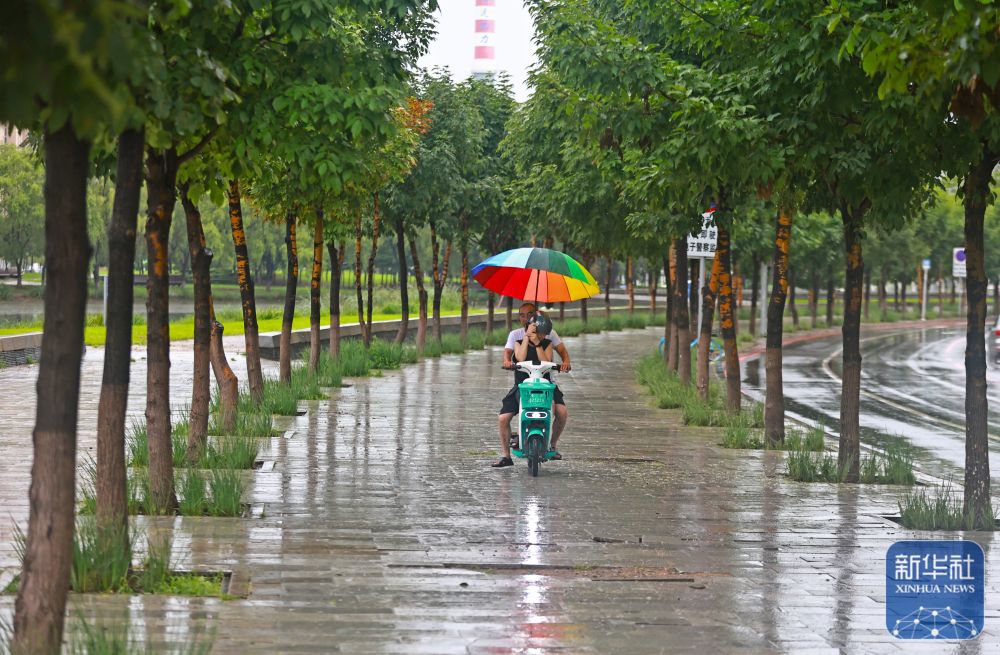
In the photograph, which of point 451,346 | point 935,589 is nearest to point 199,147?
point 935,589

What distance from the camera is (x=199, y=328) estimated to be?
13734 millimetres

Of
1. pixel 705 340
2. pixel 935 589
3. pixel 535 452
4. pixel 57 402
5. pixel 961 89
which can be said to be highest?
pixel 961 89

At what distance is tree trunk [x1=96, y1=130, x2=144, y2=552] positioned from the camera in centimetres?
835

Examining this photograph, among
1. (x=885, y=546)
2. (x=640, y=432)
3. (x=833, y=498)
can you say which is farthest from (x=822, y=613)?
(x=640, y=432)

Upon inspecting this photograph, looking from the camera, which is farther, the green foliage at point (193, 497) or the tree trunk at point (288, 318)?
the tree trunk at point (288, 318)

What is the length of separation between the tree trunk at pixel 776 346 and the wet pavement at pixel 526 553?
0.78 metres

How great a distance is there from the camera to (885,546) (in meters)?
9.95

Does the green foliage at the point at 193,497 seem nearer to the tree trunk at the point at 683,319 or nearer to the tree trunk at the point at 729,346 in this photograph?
the tree trunk at the point at 729,346

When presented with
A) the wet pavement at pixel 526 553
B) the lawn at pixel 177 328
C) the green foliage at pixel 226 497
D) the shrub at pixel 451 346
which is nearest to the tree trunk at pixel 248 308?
the wet pavement at pixel 526 553

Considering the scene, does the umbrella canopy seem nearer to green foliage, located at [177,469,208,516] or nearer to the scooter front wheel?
the scooter front wheel

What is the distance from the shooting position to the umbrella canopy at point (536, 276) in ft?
49.8

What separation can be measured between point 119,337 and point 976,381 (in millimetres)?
6805

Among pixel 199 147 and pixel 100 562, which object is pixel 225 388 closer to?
pixel 199 147

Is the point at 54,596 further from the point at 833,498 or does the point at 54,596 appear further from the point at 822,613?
the point at 833,498
